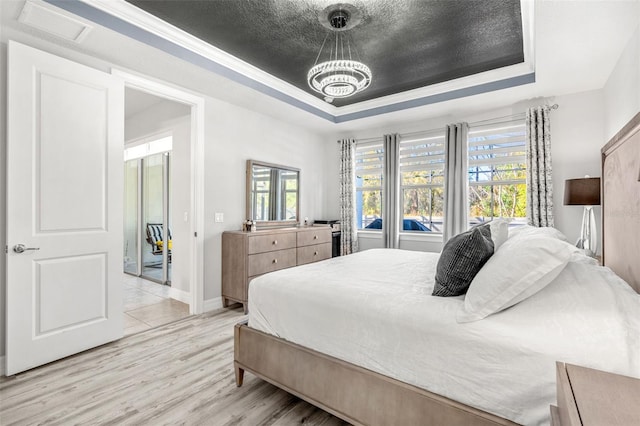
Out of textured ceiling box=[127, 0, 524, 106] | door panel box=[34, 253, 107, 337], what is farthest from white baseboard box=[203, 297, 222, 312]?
textured ceiling box=[127, 0, 524, 106]

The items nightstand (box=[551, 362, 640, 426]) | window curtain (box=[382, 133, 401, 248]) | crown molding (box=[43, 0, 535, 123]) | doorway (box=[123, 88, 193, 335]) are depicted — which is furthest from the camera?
window curtain (box=[382, 133, 401, 248])

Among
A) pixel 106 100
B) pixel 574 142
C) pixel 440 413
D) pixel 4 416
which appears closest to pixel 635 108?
pixel 574 142

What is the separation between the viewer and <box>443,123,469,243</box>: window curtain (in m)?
4.11

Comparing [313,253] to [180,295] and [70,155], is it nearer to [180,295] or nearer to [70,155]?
[180,295]

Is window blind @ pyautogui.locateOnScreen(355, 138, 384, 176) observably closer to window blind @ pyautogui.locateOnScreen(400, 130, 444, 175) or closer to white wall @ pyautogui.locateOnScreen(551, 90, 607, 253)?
window blind @ pyautogui.locateOnScreen(400, 130, 444, 175)

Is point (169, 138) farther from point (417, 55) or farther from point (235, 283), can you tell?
point (417, 55)

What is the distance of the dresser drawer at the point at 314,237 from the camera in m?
4.25

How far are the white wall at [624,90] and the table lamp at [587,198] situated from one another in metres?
0.52

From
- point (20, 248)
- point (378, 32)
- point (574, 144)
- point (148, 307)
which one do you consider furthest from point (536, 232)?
point (148, 307)

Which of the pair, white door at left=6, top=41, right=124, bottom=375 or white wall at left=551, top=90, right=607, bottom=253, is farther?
white wall at left=551, top=90, right=607, bottom=253

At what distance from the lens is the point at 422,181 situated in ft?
15.4

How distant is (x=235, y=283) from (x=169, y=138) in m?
2.53

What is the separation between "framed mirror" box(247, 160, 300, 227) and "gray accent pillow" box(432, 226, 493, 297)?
9.80 feet

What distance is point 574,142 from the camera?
349 cm
